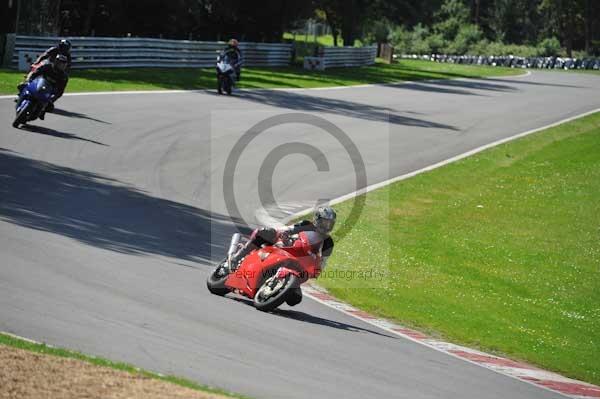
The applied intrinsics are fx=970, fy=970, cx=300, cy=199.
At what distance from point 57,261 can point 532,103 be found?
3640 cm

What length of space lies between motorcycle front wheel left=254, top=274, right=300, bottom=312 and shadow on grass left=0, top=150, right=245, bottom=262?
2.66 m

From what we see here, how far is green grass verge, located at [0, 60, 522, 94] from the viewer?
31.7 meters

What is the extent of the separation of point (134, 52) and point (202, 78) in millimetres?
3331

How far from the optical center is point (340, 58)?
5934 centimetres

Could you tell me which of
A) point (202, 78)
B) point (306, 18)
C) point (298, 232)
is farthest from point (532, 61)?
point (298, 232)

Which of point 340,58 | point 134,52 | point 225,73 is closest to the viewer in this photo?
point 225,73

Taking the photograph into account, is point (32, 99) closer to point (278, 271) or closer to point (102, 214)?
point (102, 214)

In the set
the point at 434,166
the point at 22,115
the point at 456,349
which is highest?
the point at 22,115

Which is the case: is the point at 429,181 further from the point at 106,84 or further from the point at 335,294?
the point at 106,84

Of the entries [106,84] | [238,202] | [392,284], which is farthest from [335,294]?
[106,84]

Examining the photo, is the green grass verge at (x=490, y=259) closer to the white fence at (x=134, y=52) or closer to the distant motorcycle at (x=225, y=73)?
the distant motorcycle at (x=225, y=73)

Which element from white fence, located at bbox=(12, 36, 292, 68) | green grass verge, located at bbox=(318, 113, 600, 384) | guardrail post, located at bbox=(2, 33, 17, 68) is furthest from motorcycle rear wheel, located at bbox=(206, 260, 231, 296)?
guardrail post, located at bbox=(2, 33, 17, 68)

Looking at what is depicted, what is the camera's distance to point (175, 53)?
43.4 m

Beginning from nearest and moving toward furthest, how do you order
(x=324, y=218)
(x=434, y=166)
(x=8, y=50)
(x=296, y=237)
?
(x=324, y=218) → (x=296, y=237) → (x=434, y=166) → (x=8, y=50)
